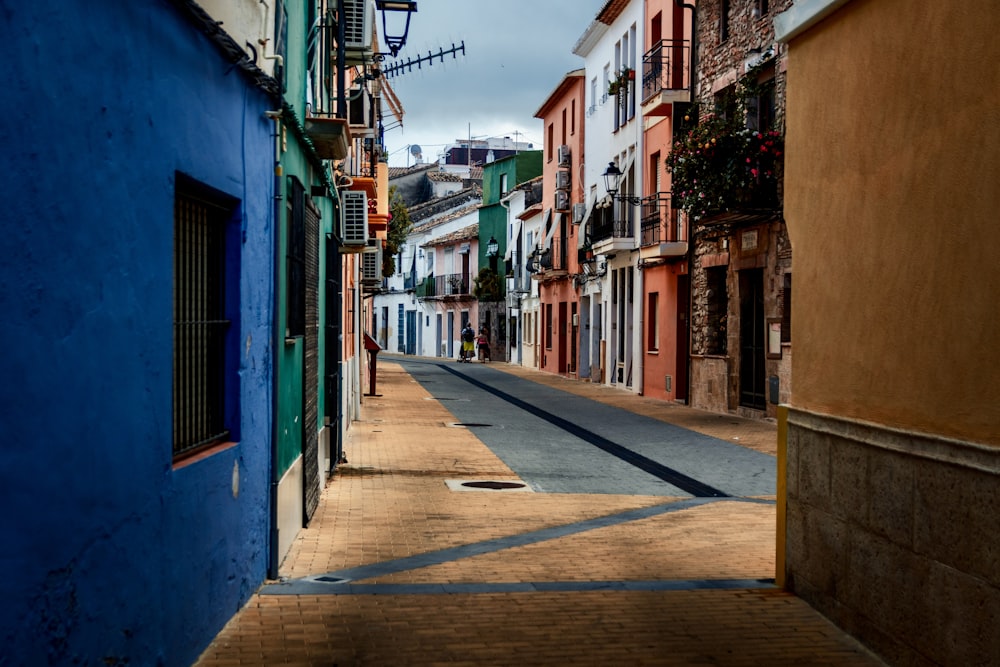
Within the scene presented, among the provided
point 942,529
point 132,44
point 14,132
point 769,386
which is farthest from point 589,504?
point 769,386

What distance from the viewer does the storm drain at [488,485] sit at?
11.7m

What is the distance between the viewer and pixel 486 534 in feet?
30.3

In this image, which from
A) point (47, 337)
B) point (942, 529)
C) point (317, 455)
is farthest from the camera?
point (317, 455)

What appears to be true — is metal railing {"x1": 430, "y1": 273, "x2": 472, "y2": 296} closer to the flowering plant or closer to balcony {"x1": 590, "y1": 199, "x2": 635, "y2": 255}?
balcony {"x1": 590, "y1": 199, "x2": 635, "y2": 255}

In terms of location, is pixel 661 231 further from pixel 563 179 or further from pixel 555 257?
pixel 555 257

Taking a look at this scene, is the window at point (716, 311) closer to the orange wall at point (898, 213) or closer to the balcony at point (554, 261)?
the orange wall at point (898, 213)

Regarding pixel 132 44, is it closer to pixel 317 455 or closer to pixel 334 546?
pixel 334 546

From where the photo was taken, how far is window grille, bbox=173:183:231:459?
214 inches

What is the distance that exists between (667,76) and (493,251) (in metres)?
29.1

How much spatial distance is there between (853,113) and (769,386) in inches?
532

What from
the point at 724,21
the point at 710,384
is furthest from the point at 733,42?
the point at 710,384

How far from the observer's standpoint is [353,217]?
1303 centimetres

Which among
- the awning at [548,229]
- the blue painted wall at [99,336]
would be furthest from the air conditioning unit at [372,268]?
the blue painted wall at [99,336]

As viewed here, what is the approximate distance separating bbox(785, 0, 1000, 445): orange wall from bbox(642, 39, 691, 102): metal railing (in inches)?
700
